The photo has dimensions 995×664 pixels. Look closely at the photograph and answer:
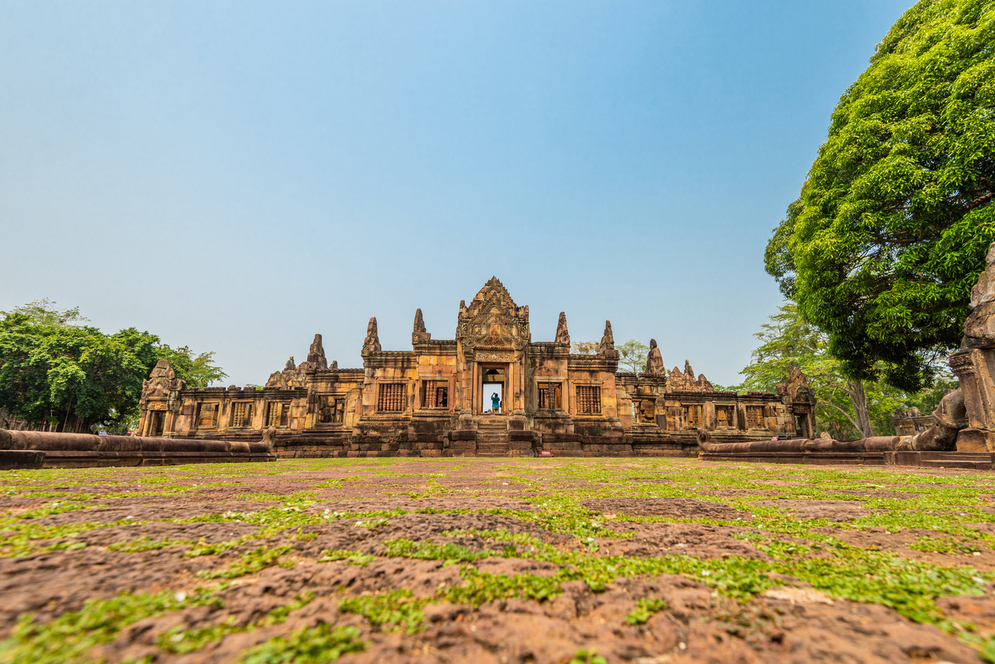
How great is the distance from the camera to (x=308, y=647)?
3.18 ft

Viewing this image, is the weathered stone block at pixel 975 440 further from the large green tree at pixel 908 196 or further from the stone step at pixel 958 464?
the large green tree at pixel 908 196

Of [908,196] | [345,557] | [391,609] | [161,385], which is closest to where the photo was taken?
[391,609]

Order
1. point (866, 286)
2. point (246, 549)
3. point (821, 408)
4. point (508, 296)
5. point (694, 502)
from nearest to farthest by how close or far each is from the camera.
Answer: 1. point (246, 549)
2. point (694, 502)
3. point (866, 286)
4. point (508, 296)
5. point (821, 408)

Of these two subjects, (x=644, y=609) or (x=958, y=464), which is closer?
(x=644, y=609)

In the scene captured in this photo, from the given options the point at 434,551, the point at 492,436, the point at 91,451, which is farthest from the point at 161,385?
the point at 434,551

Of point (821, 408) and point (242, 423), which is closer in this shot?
point (242, 423)

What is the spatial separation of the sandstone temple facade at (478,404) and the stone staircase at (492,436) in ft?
0.14

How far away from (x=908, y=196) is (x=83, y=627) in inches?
559

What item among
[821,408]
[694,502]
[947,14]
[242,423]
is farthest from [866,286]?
[242,423]

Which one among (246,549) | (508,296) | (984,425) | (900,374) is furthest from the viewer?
(508,296)

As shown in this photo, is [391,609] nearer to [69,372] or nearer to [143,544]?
[143,544]

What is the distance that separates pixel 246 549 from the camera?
1734 millimetres

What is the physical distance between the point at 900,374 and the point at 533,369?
39.4ft

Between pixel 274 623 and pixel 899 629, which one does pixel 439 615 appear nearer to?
pixel 274 623
